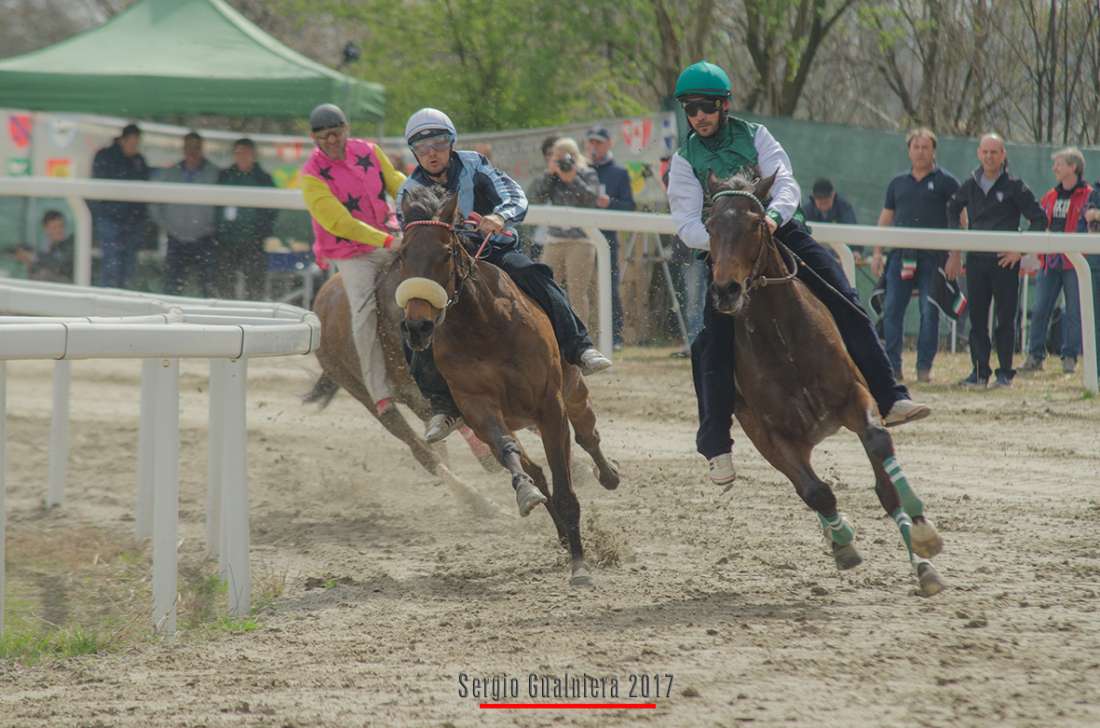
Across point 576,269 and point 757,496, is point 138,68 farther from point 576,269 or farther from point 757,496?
point 757,496

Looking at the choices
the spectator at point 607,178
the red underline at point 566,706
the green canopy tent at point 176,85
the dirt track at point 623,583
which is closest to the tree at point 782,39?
the green canopy tent at point 176,85

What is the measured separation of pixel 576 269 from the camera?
1220cm

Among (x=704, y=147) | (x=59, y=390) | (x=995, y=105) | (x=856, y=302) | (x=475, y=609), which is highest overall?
(x=995, y=105)

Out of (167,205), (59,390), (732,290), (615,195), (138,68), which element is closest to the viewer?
(732,290)

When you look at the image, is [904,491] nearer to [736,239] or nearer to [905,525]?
[905,525]

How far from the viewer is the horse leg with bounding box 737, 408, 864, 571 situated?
663 centimetres

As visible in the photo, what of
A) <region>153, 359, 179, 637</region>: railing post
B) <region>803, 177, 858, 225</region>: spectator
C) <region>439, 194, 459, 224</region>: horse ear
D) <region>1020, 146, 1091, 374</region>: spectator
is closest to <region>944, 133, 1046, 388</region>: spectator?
<region>1020, 146, 1091, 374</region>: spectator

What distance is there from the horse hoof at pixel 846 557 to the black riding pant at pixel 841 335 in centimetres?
67

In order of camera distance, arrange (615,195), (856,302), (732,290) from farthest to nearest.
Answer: (615,195)
(856,302)
(732,290)

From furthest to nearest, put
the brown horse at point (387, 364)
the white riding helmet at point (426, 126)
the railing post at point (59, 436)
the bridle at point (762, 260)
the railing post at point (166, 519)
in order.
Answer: the brown horse at point (387, 364) < the railing post at point (59, 436) < the white riding helmet at point (426, 126) < the bridle at point (762, 260) < the railing post at point (166, 519)

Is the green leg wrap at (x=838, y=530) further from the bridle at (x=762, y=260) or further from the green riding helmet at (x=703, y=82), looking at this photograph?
the green riding helmet at (x=703, y=82)

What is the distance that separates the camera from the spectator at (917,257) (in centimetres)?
1273

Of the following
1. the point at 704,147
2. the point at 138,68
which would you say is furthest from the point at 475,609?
the point at 138,68

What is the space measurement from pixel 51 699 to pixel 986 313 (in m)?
9.28
